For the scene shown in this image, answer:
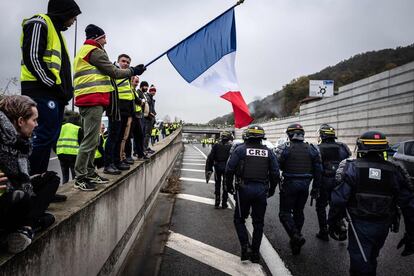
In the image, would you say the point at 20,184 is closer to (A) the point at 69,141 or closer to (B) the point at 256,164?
(B) the point at 256,164

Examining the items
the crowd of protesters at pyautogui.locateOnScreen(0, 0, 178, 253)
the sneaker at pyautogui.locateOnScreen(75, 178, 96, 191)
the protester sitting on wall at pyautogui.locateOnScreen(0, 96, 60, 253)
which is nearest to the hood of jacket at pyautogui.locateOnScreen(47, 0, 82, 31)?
the crowd of protesters at pyautogui.locateOnScreen(0, 0, 178, 253)

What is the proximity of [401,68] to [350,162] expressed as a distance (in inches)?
1098

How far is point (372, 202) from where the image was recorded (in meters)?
3.55

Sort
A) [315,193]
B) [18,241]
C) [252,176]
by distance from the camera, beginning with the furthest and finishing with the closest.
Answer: [315,193] → [252,176] → [18,241]

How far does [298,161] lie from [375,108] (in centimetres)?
2494

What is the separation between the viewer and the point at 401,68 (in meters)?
26.9

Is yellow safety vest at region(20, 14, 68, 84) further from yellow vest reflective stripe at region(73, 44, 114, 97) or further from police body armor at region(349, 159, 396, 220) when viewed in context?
police body armor at region(349, 159, 396, 220)

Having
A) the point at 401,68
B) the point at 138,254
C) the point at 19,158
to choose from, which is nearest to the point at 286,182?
the point at 138,254

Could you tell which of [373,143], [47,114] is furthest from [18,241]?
[373,143]

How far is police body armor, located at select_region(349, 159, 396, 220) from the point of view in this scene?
354 centimetres

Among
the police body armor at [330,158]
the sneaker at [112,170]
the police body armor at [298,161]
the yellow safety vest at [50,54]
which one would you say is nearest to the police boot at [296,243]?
the police body armor at [298,161]

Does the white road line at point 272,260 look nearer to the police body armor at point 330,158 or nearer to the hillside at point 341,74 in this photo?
the police body armor at point 330,158

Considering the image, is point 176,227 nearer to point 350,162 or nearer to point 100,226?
point 100,226

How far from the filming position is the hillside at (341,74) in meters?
74.1
